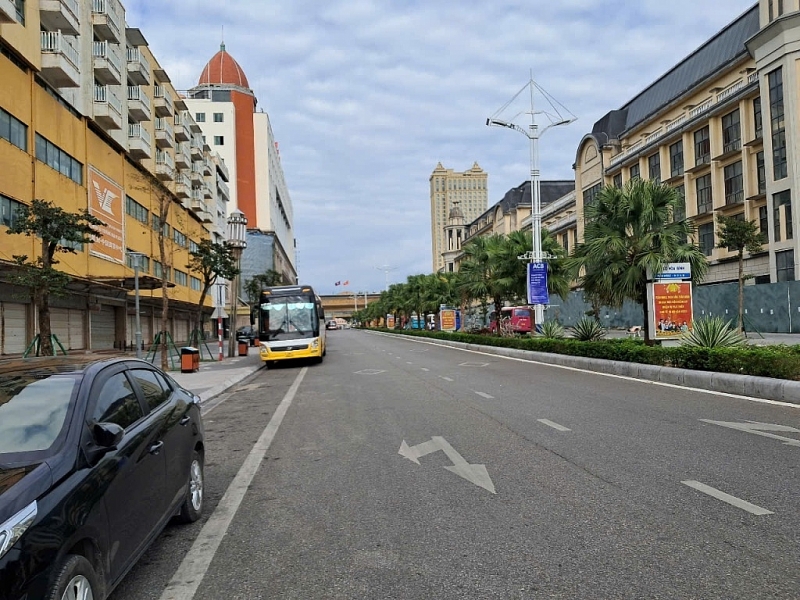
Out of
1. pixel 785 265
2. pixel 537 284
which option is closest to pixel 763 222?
pixel 785 265

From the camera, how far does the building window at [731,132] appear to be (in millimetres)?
44281

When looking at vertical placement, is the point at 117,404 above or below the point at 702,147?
below

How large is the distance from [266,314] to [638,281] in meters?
14.8

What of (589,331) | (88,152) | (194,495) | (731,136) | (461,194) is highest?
(461,194)

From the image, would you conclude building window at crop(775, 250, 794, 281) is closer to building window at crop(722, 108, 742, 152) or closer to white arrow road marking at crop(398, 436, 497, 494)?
building window at crop(722, 108, 742, 152)

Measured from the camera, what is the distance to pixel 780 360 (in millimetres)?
12133

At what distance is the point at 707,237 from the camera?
48656 mm

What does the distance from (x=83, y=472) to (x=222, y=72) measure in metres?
101

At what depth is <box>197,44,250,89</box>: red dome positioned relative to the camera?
315ft

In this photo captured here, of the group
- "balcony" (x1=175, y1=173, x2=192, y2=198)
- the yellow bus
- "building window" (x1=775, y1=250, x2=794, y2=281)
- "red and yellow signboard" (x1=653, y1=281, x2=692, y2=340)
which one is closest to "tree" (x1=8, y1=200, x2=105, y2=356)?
the yellow bus

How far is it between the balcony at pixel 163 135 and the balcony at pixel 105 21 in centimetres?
949

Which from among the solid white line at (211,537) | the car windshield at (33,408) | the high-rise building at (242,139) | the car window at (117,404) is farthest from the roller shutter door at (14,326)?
the high-rise building at (242,139)

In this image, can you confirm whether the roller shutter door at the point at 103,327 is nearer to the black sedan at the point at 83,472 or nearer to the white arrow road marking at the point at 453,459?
the white arrow road marking at the point at 453,459

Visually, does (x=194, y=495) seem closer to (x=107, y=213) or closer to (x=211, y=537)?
(x=211, y=537)
